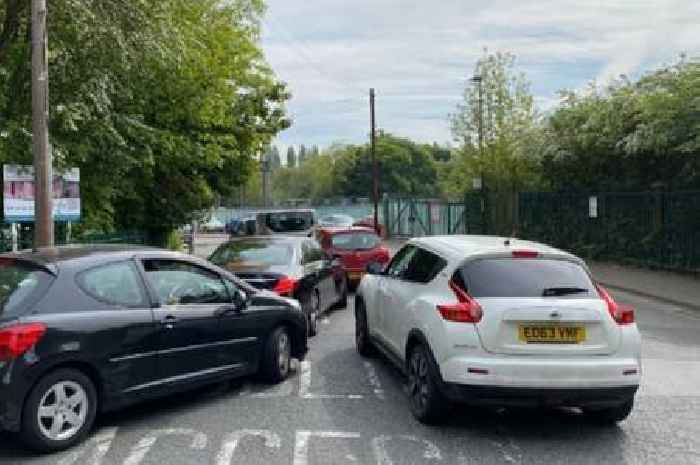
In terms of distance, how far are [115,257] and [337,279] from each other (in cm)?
721

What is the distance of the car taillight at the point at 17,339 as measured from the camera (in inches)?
211

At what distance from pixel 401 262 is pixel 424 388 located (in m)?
2.13

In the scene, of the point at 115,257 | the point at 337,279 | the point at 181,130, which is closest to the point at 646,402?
the point at 115,257

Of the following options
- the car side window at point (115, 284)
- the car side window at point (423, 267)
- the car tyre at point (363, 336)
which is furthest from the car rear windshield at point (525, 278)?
the car tyre at point (363, 336)

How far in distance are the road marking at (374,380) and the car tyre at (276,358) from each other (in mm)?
898

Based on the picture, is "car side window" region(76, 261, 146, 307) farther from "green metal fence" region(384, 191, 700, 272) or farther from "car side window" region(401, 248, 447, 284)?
"green metal fence" region(384, 191, 700, 272)

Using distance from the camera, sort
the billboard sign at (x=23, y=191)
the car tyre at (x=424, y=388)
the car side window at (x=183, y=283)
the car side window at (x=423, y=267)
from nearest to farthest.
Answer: the car tyre at (x=424, y=388)
the car side window at (x=183, y=283)
the car side window at (x=423, y=267)
the billboard sign at (x=23, y=191)

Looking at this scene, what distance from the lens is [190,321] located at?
268 inches

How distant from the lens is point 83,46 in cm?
1254

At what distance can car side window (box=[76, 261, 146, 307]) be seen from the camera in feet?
20.1

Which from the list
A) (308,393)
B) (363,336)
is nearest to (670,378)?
(363,336)

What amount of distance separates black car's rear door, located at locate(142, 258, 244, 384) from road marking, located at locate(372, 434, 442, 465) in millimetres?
1846

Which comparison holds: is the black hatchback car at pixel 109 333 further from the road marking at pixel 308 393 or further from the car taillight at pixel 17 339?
the road marking at pixel 308 393

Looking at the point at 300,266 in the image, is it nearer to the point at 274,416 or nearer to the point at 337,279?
the point at 337,279
